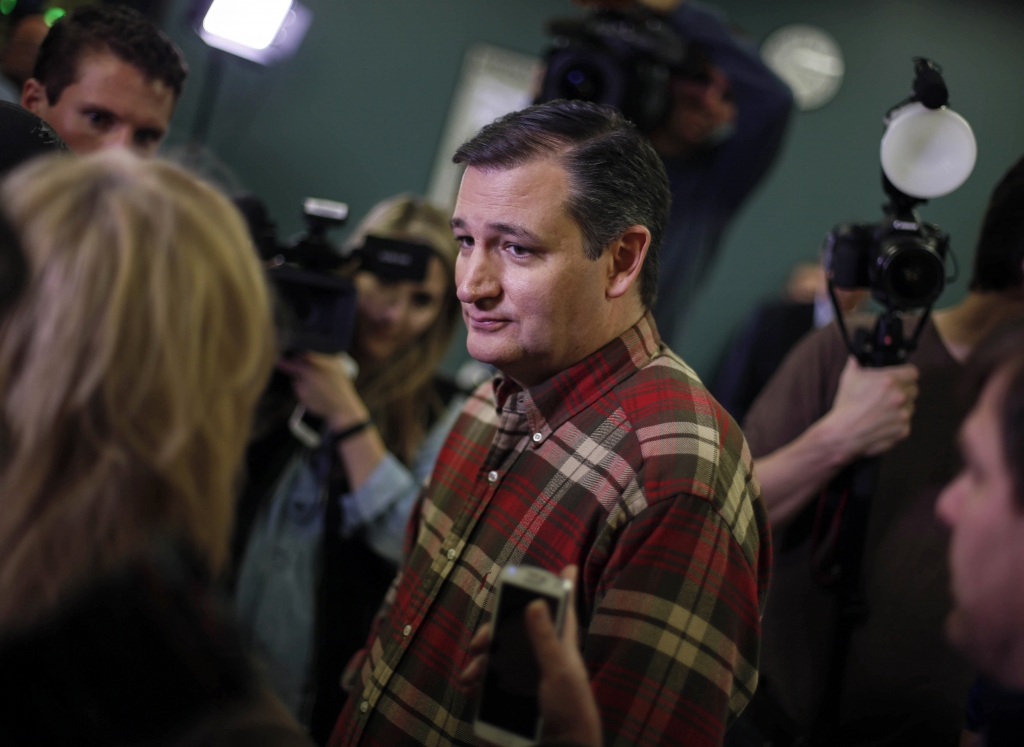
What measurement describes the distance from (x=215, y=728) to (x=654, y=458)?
0.52 metres

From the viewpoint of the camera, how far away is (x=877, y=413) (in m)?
1.25

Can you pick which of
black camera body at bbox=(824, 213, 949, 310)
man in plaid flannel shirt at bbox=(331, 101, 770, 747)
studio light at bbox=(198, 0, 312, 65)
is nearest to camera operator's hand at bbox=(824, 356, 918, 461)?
black camera body at bbox=(824, 213, 949, 310)

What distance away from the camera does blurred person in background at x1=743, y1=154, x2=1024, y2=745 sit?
4.17 ft

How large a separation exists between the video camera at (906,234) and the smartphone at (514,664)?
77cm

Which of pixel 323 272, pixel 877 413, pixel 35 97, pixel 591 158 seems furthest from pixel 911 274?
pixel 35 97

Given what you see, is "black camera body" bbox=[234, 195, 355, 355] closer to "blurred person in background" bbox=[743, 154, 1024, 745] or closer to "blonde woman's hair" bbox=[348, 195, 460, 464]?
"blonde woman's hair" bbox=[348, 195, 460, 464]

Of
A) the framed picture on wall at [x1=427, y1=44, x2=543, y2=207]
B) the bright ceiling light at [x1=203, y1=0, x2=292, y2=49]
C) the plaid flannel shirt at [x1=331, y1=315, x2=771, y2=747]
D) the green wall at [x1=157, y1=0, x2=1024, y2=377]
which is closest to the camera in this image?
the plaid flannel shirt at [x1=331, y1=315, x2=771, y2=747]

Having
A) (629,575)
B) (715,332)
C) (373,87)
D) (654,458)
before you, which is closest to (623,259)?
(654,458)

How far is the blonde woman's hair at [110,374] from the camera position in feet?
1.96

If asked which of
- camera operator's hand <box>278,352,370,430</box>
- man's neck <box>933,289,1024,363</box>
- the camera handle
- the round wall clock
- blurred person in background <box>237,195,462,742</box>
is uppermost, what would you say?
the round wall clock

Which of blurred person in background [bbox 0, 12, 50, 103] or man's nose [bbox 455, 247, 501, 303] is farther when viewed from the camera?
blurred person in background [bbox 0, 12, 50, 103]

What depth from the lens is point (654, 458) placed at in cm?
92

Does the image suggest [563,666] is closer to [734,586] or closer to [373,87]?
[734,586]

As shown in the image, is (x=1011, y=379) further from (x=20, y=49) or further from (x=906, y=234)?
(x=20, y=49)
